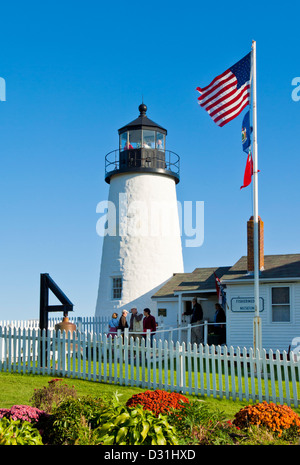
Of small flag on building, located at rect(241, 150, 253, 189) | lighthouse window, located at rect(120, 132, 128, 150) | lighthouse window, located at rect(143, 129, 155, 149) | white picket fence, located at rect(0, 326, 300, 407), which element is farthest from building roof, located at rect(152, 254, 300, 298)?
lighthouse window, located at rect(120, 132, 128, 150)

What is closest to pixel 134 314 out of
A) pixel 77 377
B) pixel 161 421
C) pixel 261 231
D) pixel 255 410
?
pixel 77 377

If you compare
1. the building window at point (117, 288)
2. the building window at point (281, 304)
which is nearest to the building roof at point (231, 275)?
the building window at point (281, 304)

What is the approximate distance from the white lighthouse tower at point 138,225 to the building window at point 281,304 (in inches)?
306

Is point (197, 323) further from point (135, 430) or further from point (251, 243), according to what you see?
point (135, 430)

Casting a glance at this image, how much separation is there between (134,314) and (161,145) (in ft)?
39.8

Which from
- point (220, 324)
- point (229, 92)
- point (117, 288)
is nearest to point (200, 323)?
point (220, 324)

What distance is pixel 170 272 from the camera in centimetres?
2770

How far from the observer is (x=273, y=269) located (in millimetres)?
20547

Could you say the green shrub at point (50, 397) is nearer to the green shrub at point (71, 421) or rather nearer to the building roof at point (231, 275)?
the green shrub at point (71, 421)

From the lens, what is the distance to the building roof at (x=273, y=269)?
1988 cm

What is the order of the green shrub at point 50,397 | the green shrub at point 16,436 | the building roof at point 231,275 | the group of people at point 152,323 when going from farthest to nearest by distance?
the building roof at point 231,275 < the group of people at point 152,323 < the green shrub at point 50,397 < the green shrub at point 16,436

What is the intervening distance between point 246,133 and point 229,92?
1283 millimetres

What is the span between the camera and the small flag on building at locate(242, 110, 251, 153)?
15594 mm
